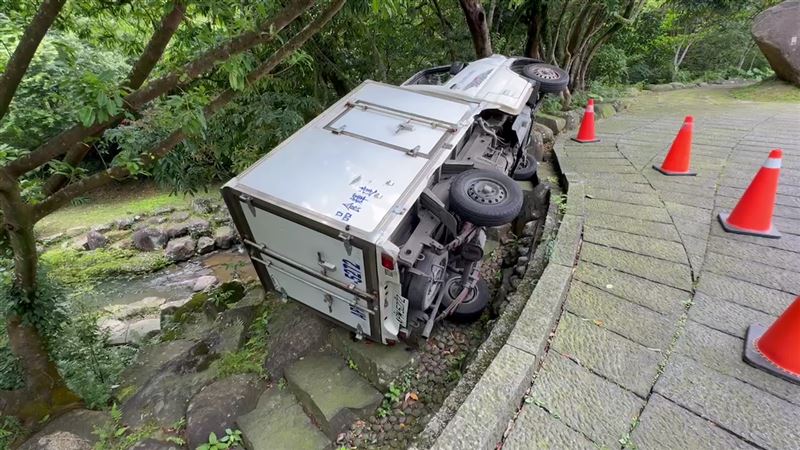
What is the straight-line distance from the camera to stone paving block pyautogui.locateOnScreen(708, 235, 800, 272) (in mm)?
2826

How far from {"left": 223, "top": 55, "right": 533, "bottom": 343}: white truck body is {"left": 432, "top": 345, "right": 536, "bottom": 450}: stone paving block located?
898 mm

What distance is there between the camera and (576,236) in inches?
127

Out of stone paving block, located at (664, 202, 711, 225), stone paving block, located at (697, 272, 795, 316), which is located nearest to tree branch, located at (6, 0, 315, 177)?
stone paving block, located at (697, 272, 795, 316)

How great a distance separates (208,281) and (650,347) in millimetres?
8349

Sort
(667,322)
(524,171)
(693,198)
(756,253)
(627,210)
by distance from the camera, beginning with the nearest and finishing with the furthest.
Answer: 1. (667,322)
2. (756,253)
3. (627,210)
4. (693,198)
5. (524,171)

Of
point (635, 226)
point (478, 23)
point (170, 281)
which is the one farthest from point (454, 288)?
point (170, 281)

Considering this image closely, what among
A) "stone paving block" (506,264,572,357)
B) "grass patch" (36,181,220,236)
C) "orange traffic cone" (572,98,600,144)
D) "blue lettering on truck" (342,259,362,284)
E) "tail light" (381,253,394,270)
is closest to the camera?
"stone paving block" (506,264,572,357)

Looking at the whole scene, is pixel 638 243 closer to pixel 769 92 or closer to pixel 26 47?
pixel 26 47

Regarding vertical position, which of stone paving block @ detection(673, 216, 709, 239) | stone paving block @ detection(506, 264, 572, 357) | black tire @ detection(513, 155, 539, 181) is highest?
stone paving block @ detection(506, 264, 572, 357)

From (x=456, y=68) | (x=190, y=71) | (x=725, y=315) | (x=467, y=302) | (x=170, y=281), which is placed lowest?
(x=170, y=281)

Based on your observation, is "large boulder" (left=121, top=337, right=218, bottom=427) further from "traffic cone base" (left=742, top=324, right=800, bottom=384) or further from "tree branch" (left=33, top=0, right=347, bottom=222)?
"traffic cone base" (left=742, top=324, right=800, bottom=384)

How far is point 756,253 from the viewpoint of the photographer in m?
2.95

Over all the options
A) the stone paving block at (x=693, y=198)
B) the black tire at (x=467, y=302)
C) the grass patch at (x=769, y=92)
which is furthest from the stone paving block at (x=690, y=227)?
the grass patch at (x=769, y=92)

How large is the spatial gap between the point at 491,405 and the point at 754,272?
7.95ft
